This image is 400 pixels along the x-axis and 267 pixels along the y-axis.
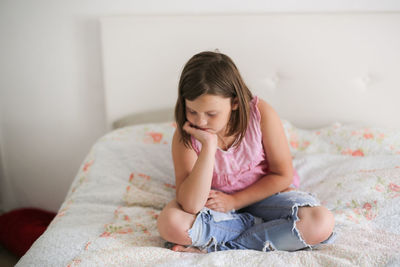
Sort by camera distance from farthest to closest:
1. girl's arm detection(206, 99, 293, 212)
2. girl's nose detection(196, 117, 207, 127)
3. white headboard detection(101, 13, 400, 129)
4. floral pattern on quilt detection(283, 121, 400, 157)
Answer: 1. white headboard detection(101, 13, 400, 129)
2. floral pattern on quilt detection(283, 121, 400, 157)
3. girl's arm detection(206, 99, 293, 212)
4. girl's nose detection(196, 117, 207, 127)

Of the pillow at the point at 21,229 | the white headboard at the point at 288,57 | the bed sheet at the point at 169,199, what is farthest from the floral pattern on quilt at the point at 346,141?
the pillow at the point at 21,229

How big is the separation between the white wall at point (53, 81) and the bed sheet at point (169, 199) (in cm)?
49

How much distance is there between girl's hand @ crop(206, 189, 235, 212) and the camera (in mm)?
1032

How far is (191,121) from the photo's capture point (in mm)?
1014

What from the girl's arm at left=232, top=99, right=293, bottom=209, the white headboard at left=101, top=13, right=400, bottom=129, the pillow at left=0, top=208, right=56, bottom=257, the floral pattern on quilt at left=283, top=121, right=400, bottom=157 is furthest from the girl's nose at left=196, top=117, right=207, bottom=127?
the pillow at left=0, top=208, right=56, bottom=257

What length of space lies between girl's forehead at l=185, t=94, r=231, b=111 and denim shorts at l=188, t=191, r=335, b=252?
29 cm

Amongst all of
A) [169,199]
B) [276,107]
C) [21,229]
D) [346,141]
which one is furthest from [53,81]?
[346,141]

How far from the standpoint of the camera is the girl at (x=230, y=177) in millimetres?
933

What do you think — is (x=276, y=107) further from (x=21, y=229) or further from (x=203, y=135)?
(x=21, y=229)

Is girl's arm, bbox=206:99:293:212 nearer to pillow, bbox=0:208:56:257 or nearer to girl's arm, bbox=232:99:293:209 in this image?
girl's arm, bbox=232:99:293:209

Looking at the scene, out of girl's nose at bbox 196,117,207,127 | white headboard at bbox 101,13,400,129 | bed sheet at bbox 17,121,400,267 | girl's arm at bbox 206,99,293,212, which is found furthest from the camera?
white headboard at bbox 101,13,400,129

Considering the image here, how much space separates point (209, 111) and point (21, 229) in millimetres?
1209

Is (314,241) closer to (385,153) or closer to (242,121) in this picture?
(242,121)

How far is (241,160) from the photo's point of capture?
1.11 metres
